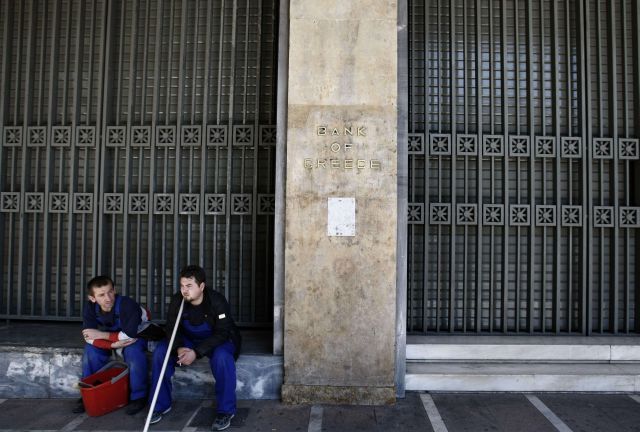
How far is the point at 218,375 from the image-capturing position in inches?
171

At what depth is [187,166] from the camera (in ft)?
19.7

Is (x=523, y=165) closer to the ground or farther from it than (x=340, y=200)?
farther from it

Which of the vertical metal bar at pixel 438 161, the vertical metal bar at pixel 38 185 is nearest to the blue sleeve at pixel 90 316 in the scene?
Result: the vertical metal bar at pixel 38 185

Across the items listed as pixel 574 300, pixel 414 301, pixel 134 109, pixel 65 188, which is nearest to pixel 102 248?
pixel 65 188

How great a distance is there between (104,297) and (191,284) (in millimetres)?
964

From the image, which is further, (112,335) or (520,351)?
Answer: (520,351)

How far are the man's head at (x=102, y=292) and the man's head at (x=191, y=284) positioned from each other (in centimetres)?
81

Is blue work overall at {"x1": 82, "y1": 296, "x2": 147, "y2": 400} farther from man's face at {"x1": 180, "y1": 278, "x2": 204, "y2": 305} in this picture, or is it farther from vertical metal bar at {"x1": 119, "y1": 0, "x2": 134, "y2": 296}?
vertical metal bar at {"x1": 119, "y1": 0, "x2": 134, "y2": 296}

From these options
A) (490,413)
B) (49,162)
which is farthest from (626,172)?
(49,162)

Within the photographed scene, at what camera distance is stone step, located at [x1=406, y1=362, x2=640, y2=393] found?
16.5ft

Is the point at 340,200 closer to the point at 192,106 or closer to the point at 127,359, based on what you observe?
the point at 192,106

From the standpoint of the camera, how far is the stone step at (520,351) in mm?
5340

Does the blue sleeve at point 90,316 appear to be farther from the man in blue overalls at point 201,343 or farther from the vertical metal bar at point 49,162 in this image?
the vertical metal bar at point 49,162

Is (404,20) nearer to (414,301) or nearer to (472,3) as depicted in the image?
(472,3)
